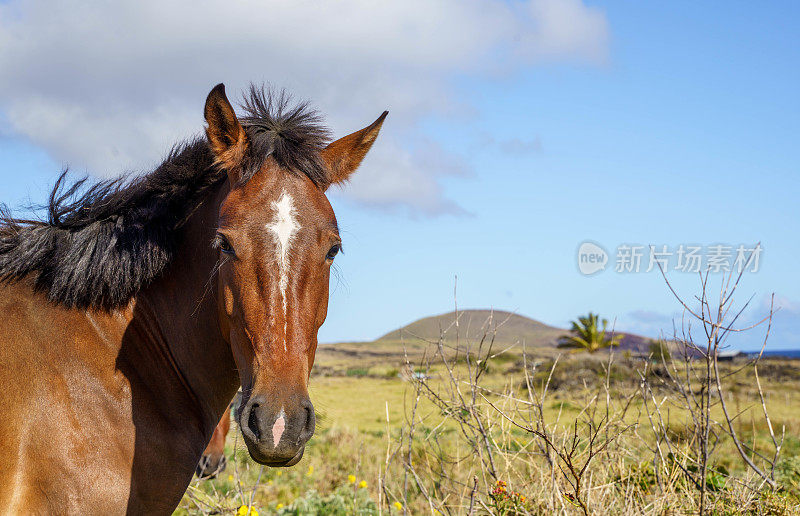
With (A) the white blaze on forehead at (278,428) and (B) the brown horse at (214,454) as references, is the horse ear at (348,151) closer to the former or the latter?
(A) the white blaze on forehead at (278,428)

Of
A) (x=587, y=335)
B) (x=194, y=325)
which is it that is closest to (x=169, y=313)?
(x=194, y=325)

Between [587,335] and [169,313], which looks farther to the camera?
[587,335]

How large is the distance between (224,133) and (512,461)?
342 centimetres

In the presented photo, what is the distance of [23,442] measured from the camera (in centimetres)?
248

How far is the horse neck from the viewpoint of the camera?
2.97m

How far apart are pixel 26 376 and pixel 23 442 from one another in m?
0.29

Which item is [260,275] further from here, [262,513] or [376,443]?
[376,443]

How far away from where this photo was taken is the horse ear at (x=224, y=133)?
2.83 meters

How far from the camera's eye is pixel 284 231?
252 centimetres

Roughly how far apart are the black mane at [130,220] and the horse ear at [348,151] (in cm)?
9

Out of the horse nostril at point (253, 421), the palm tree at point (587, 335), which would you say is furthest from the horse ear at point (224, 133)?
the palm tree at point (587, 335)

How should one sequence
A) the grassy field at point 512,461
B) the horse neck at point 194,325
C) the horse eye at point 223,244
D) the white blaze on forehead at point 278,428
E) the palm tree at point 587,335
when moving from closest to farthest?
the white blaze on forehead at point 278,428 < the horse eye at point 223,244 < the horse neck at point 194,325 < the grassy field at point 512,461 < the palm tree at point 587,335

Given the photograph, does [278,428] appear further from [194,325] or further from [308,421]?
[194,325]

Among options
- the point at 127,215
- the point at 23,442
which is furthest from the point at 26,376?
the point at 127,215
